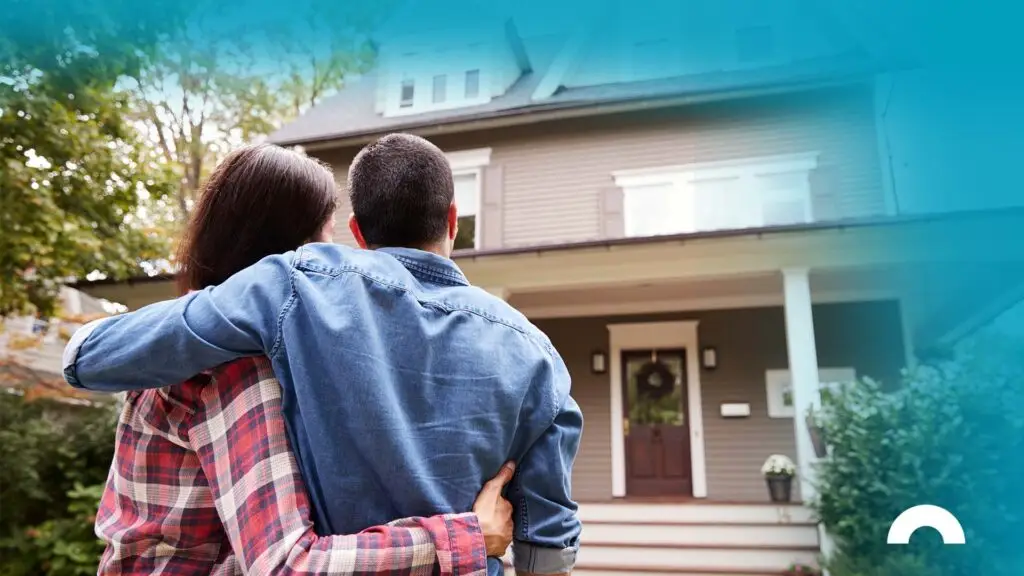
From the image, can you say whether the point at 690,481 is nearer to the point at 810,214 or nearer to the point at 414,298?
the point at 810,214

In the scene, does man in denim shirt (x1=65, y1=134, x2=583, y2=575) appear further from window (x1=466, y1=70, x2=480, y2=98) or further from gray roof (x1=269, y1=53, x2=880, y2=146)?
window (x1=466, y1=70, x2=480, y2=98)

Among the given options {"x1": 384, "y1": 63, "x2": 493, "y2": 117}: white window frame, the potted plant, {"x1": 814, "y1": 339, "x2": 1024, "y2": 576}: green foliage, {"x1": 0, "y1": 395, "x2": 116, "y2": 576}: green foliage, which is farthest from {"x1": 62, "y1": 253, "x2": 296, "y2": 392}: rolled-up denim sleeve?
{"x1": 384, "y1": 63, "x2": 493, "y2": 117}: white window frame

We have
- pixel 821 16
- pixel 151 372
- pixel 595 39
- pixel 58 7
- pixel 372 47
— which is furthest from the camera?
pixel 372 47

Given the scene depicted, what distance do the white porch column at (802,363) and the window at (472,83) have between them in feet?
14.5

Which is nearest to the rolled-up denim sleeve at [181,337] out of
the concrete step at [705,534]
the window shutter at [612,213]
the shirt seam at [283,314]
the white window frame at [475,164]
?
the shirt seam at [283,314]

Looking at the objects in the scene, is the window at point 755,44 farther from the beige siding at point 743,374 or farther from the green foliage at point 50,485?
the green foliage at point 50,485

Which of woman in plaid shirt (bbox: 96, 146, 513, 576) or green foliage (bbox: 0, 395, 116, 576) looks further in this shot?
green foliage (bbox: 0, 395, 116, 576)

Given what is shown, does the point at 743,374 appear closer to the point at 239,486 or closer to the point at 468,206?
the point at 468,206

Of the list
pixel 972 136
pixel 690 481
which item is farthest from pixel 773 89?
pixel 690 481

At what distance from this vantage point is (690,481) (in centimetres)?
713

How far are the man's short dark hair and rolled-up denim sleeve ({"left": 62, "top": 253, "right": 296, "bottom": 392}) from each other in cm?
19

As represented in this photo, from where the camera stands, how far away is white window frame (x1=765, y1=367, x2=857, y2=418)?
684 centimetres

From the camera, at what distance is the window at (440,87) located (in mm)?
8414

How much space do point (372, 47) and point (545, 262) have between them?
23.6 feet
